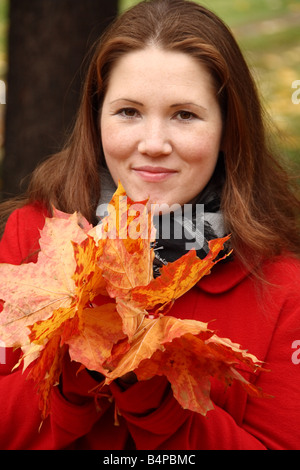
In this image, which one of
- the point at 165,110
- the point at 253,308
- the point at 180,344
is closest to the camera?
the point at 180,344

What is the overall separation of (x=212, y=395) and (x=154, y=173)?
0.67 metres

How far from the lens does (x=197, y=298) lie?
2.09 metres

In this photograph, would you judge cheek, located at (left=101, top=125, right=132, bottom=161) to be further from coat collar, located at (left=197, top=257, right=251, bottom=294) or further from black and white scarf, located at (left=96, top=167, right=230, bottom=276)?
coat collar, located at (left=197, top=257, right=251, bottom=294)

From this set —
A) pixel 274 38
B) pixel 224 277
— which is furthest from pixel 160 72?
pixel 274 38

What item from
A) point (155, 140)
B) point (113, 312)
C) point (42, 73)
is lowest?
point (113, 312)

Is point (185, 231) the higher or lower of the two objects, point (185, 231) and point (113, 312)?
the higher

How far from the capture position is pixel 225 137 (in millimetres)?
2137

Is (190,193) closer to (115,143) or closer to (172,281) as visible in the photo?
(115,143)

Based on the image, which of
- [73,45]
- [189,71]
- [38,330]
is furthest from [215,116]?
[73,45]

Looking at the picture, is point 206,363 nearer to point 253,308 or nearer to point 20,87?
point 253,308

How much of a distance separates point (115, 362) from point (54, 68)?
2222 mm

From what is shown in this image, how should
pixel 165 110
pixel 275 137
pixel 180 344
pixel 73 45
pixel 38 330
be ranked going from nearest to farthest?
1. pixel 38 330
2. pixel 180 344
3. pixel 165 110
4. pixel 275 137
5. pixel 73 45

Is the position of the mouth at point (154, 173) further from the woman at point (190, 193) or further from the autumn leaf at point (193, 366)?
the autumn leaf at point (193, 366)

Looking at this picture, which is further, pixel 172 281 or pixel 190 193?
pixel 190 193
